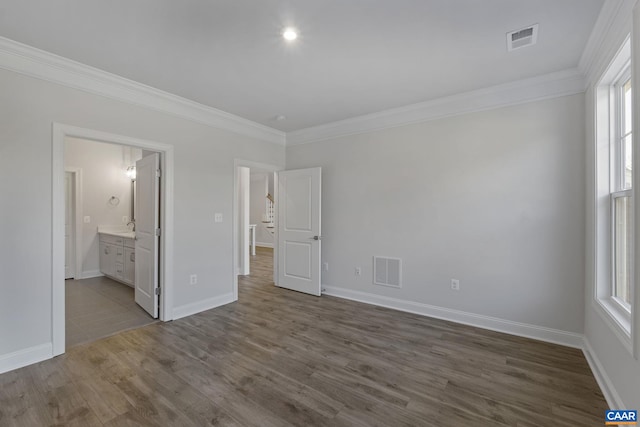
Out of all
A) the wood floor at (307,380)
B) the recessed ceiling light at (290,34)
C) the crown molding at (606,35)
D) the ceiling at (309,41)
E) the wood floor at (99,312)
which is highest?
the ceiling at (309,41)

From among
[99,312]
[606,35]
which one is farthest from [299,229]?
[606,35]

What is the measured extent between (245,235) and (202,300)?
226 centimetres

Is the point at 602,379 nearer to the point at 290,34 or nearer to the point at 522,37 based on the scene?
the point at 522,37

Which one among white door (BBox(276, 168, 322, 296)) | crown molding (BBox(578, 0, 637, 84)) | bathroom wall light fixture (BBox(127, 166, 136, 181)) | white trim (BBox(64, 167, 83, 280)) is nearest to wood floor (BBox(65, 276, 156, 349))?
white trim (BBox(64, 167, 83, 280))

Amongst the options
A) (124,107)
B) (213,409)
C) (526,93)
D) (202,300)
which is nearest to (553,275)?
(526,93)

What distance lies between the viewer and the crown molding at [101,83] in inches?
94.6

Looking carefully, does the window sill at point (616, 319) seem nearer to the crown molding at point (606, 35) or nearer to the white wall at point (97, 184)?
the crown molding at point (606, 35)

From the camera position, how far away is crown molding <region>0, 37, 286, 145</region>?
2403mm

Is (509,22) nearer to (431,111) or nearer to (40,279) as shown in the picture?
(431,111)

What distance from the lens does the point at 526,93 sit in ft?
9.98

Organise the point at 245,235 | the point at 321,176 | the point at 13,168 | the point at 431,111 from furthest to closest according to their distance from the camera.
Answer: the point at 245,235
the point at 321,176
the point at 431,111
the point at 13,168

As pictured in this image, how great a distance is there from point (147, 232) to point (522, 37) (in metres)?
4.37

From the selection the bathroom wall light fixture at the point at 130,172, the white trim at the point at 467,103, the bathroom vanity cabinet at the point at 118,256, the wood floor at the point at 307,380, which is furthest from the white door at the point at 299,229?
the bathroom wall light fixture at the point at 130,172

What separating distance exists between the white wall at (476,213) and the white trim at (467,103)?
0.29 feet
